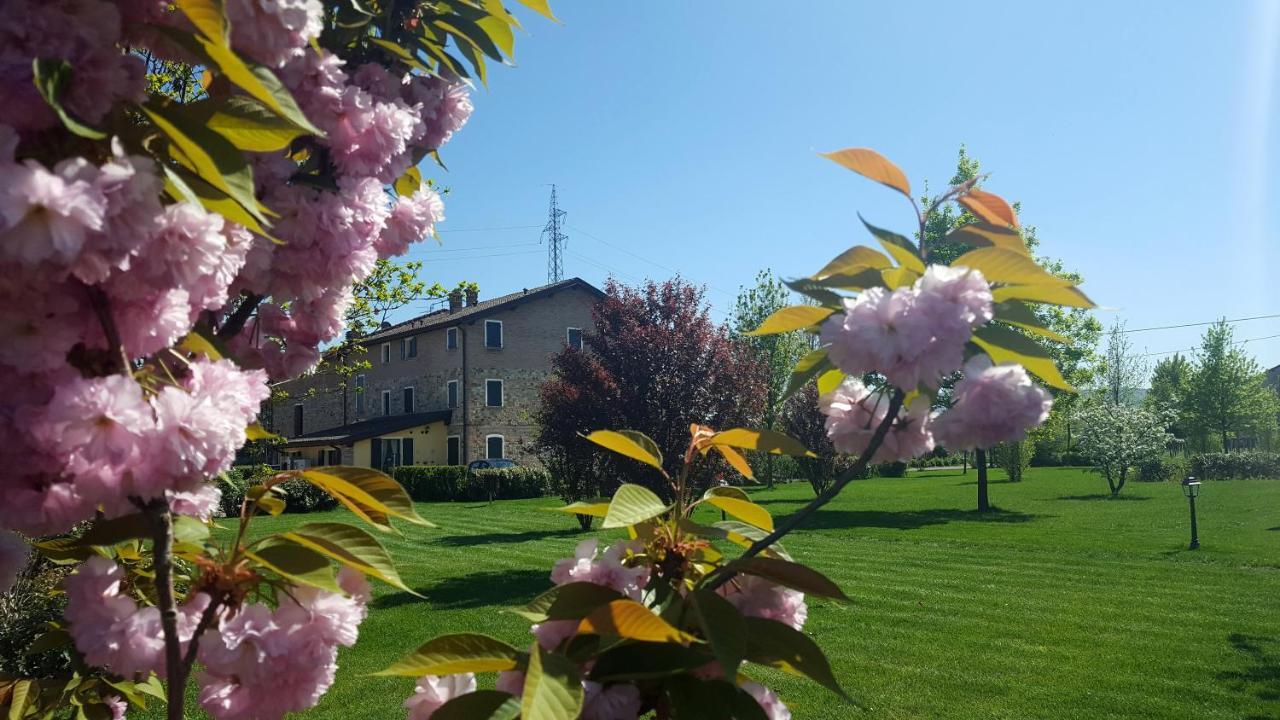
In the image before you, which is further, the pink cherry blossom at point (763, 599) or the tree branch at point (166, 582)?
the pink cherry blossom at point (763, 599)

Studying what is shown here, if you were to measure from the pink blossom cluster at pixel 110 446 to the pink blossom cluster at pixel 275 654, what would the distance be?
0.27 metres

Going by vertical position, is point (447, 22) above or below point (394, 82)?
above

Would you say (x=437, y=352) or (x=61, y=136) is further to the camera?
(x=437, y=352)

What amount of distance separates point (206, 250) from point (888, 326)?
80cm

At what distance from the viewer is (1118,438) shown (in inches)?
1046

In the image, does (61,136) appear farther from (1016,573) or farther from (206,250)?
(1016,573)

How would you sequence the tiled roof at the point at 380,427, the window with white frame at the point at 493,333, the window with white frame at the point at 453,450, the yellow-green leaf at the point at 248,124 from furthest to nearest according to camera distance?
the window with white frame at the point at 493,333 → the window with white frame at the point at 453,450 → the tiled roof at the point at 380,427 → the yellow-green leaf at the point at 248,124

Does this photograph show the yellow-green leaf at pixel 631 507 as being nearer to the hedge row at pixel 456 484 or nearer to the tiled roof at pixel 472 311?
the hedge row at pixel 456 484

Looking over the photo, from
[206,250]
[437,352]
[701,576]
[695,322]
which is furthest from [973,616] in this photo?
[437,352]

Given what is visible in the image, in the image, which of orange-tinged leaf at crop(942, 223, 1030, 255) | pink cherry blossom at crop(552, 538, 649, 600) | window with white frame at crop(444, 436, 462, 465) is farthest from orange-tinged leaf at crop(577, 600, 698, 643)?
window with white frame at crop(444, 436, 462, 465)

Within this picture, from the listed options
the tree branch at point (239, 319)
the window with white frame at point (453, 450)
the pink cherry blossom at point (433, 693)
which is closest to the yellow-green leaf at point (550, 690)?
the pink cherry blossom at point (433, 693)

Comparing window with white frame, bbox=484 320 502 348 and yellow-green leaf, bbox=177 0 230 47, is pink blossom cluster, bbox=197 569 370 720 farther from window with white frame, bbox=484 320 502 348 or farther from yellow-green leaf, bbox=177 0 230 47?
window with white frame, bbox=484 320 502 348

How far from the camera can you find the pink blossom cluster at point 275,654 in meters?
1.06

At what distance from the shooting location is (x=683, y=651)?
1.05 m
